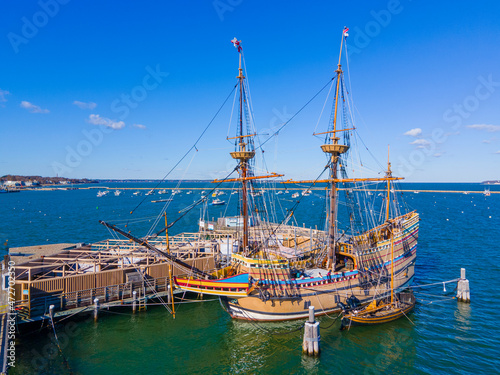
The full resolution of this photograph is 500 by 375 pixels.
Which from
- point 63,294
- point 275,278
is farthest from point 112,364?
point 275,278

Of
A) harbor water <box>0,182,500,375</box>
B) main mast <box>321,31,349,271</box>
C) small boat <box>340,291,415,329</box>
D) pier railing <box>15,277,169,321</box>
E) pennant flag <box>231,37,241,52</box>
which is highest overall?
pennant flag <box>231,37,241,52</box>

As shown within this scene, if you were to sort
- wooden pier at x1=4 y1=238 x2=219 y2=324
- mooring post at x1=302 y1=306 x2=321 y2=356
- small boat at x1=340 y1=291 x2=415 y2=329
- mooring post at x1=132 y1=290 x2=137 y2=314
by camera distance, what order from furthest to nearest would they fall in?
1. mooring post at x1=132 y1=290 x2=137 y2=314
2. small boat at x1=340 y1=291 x2=415 y2=329
3. wooden pier at x1=4 y1=238 x2=219 y2=324
4. mooring post at x1=302 y1=306 x2=321 y2=356

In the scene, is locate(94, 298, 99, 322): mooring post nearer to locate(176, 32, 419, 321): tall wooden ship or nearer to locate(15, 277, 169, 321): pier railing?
locate(15, 277, 169, 321): pier railing

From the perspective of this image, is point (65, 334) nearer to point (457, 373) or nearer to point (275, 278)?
point (275, 278)

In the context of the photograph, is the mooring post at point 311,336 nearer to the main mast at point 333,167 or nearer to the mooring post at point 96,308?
the main mast at point 333,167

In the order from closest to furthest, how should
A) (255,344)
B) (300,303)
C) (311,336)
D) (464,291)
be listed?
1. (311,336)
2. (255,344)
3. (300,303)
4. (464,291)

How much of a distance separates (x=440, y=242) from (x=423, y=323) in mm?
39855

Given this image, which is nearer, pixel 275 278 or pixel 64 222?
pixel 275 278

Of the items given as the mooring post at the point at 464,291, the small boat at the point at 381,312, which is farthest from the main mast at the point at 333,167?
the mooring post at the point at 464,291

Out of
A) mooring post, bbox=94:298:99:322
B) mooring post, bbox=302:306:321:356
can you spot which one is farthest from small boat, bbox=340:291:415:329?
mooring post, bbox=94:298:99:322

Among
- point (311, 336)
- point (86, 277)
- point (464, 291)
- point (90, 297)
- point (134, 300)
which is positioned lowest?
point (311, 336)

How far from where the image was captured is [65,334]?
79.4ft

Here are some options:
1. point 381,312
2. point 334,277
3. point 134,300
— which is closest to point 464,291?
point 381,312

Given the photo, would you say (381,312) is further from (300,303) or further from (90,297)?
(90,297)
